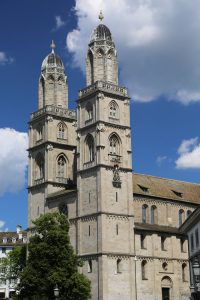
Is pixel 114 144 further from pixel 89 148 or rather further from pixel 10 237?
pixel 10 237

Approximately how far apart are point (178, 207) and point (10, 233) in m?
52.4

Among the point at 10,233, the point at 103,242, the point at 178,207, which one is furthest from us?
the point at 10,233

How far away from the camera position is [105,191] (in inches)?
3093

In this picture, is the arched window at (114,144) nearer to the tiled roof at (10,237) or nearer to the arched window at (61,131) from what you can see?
the arched window at (61,131)

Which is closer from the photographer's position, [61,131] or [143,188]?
[143,188]

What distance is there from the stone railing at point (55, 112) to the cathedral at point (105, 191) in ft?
0.52

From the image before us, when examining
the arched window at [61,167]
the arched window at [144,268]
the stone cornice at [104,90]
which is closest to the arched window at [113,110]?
the stone cornice at [104,90]

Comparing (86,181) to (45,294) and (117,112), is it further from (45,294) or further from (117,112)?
(45,294)

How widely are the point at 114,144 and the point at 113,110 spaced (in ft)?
16.8

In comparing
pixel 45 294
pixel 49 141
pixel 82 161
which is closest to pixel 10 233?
pixel 49 141

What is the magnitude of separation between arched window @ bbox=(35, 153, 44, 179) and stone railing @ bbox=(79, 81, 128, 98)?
517 inches

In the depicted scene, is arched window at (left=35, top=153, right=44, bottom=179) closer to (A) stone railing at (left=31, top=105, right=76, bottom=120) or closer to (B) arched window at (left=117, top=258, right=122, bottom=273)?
(A) stone railing at (left=31, top=105, right=76, bottom=120)

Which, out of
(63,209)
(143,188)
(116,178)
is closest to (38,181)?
(63,209)

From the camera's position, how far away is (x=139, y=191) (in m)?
87.6
